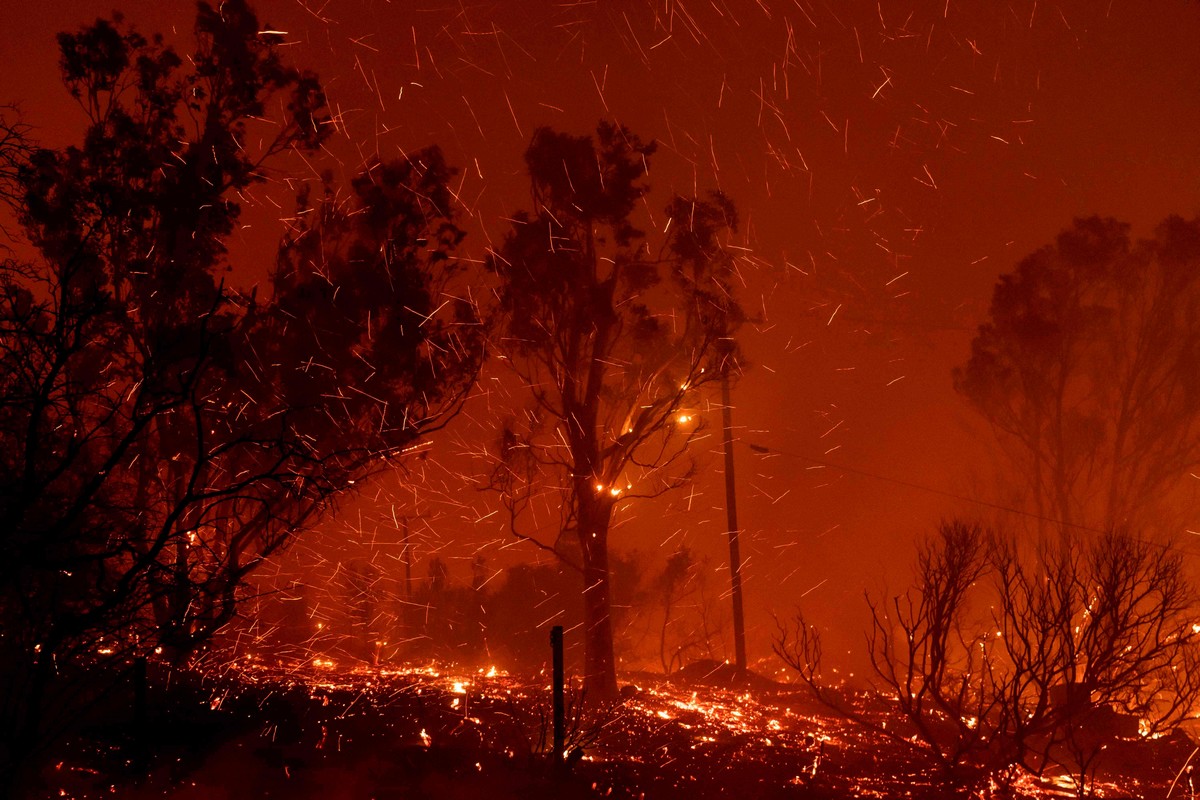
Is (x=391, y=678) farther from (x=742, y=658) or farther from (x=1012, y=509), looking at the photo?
(x=1012, y=509)

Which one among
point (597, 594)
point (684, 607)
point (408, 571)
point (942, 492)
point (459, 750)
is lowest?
point (459, 750)

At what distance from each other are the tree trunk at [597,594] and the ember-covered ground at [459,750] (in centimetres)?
95

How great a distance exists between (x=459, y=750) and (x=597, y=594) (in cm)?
887

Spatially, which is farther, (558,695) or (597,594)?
(597,594)

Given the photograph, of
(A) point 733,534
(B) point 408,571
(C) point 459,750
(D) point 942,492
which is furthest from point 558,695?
(D) point 942,492

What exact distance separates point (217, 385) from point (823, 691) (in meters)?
12.3

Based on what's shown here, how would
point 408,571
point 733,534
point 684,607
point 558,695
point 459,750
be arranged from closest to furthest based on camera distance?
1. point 558,695
2. point 459,750
3. point 733,534
4. point 408,571
5. point 684,607

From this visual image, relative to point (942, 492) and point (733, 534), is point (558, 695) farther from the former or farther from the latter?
point (942, 492)

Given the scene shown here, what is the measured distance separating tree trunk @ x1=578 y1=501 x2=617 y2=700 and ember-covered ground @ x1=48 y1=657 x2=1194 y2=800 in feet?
3.11

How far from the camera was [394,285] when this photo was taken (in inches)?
626

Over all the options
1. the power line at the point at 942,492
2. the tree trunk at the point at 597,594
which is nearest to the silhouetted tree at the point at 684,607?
the power line at the point at 942,492

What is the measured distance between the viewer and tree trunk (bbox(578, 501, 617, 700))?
58.4 ft

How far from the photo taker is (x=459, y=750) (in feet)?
30.8

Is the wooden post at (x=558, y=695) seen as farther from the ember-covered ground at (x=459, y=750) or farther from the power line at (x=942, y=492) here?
the power line at (x=942, y=492)
